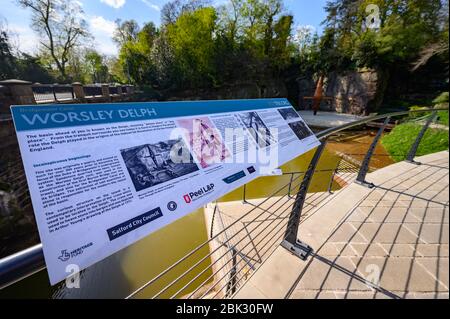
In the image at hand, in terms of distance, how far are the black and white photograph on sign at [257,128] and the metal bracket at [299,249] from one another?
2.88 feet

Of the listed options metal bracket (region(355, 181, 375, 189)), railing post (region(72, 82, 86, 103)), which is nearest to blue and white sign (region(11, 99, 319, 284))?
metal bracket (region(355, 181, 375, 189))

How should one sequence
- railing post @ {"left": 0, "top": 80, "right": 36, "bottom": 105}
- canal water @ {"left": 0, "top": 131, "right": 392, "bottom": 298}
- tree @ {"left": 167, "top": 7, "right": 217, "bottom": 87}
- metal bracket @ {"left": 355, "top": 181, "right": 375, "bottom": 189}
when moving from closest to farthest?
metal bracket @ {"left": 355, "top": 181, "right": 375, "bottom": 189} → canal water @ {"left": 0, "top": 131, "right": 392, "bottom": 298} → railing post @ {"left": 0, "top": 80, "right": 36, "bottom": 105} → tree @ {"left": 167, "top": 7, "right": 217, "bottom": 87}

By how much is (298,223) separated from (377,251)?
1.94 feet

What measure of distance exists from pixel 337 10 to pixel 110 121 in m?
9.63

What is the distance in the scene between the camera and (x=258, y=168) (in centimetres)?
140

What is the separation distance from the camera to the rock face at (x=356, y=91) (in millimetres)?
11570

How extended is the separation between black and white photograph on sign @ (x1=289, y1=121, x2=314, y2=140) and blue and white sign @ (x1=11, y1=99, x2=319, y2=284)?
1.64 feet

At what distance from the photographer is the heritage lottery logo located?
1.03 meters

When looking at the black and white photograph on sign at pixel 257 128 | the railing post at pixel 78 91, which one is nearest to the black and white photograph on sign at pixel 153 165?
the black and white photograph on sign at pixel 257 128

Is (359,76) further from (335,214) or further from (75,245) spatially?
(75,245)

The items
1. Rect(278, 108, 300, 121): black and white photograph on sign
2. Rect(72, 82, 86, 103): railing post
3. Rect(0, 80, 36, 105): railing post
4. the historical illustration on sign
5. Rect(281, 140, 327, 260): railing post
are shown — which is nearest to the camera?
the historical illustration on sign

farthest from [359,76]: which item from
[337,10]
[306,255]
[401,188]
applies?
[306,255]

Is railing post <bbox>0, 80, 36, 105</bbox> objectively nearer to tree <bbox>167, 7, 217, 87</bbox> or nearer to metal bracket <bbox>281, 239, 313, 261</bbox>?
metal bracket <bbox>281, 239, 313, 261</bbox>

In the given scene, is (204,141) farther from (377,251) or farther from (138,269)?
(138,269)
